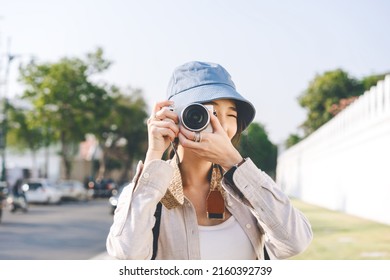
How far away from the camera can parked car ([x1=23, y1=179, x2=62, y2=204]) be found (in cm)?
1631

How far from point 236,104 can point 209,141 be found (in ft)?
0.59

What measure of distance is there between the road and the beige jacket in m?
4.96

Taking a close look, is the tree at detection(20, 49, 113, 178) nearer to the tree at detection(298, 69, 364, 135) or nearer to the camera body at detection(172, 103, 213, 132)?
the tree at detection(298, 69, 364, 135)

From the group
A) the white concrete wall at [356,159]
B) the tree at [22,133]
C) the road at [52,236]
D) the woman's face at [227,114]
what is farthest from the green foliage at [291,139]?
the tree at [22,133]

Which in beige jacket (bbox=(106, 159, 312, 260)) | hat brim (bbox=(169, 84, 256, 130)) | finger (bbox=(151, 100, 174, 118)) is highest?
hat brim (bbox=(169, 84, 256, 130))

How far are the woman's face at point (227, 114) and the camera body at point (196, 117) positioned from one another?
7 centimetres

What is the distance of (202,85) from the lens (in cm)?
144

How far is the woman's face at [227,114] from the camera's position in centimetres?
145

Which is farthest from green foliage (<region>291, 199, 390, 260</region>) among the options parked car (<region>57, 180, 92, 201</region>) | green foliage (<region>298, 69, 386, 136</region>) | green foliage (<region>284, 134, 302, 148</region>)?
parked car (<region>57, 180, 92, 201</region>)

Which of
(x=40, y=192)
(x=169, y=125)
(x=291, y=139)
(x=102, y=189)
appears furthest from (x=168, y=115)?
(x=102, y=189)

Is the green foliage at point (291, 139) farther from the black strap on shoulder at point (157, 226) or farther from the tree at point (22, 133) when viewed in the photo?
the tree at point (22, 133)
